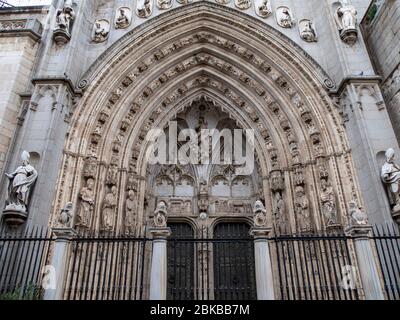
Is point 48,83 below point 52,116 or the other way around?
the other way around

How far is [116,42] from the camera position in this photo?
11672mm

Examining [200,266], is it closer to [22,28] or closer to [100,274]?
[100,274]

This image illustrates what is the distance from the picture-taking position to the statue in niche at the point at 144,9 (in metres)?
12.5

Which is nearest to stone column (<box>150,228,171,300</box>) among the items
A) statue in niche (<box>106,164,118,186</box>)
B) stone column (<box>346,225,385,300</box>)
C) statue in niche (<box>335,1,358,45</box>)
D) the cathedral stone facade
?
the cathedral stone facade

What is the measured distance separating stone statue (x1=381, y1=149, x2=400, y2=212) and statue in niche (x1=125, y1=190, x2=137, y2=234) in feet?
23.2

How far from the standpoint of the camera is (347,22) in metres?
11.2

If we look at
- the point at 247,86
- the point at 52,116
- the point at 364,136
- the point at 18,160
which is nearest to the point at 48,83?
the point at 52,116

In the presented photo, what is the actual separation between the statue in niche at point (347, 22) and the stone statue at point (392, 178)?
451 centimetres

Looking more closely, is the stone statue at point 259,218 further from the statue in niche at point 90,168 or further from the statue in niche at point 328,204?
the statue in niche at point 90,168

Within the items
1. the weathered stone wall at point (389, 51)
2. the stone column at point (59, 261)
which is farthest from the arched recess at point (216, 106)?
the stone column at point (59, 261)

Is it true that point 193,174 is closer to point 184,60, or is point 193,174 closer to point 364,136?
point 184,60

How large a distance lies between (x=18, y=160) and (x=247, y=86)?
8002 mm

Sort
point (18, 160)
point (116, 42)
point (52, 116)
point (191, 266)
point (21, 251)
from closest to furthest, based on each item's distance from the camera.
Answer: point (21, 251) → point (18, 160) → point (52, 116) → point (191, 266) → point (116, 42)

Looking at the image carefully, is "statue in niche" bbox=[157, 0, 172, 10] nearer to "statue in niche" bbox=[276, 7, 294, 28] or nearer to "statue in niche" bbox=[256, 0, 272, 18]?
"statue in niche" bbox=[256, 0, 272, 18]
